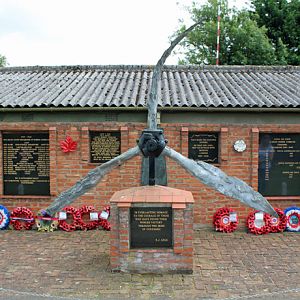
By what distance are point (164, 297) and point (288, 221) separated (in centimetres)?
432

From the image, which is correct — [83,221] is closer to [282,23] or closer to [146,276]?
[146,276]

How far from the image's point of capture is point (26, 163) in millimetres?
8258

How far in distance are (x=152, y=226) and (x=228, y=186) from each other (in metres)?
1.43

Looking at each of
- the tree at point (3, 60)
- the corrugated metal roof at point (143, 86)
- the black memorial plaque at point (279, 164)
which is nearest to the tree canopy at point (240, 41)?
the corrugated metal roof at point (143, 86)

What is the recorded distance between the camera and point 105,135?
8086 mm

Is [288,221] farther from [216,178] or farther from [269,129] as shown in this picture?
[216,178]

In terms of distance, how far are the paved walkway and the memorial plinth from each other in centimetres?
19

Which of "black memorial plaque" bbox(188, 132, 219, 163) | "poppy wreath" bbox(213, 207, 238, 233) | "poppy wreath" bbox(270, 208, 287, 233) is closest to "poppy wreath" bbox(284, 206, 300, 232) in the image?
"poppy wreath" bbox(270, 208, 287, 233)

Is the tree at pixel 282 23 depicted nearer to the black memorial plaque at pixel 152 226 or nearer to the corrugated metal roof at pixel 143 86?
the corrugated metal roof at pixel 143 86

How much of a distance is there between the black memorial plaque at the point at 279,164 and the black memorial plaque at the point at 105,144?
3.19 meters

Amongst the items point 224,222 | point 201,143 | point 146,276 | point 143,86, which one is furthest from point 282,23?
point 146,276

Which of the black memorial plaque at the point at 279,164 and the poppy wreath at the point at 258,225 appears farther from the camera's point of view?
the black memorial plaque at the point at 279,164

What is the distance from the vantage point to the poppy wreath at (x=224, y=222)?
7977mm

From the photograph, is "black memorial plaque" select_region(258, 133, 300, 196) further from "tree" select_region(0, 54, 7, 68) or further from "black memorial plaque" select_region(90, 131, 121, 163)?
"tree" select_region(0, 54, 7, 68)
